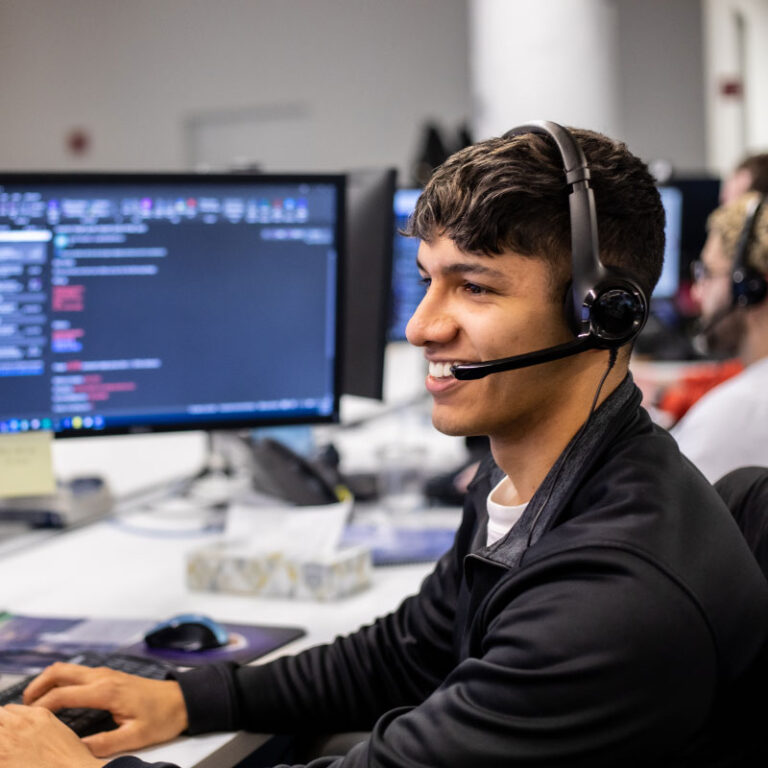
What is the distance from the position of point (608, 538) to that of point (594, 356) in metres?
0.21

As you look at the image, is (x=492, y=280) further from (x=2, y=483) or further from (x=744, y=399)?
(x=744, y=399)

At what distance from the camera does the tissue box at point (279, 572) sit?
1390mm

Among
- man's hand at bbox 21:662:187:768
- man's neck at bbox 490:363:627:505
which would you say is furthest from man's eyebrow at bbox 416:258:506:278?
man's hand at bbox 21:662:187:768

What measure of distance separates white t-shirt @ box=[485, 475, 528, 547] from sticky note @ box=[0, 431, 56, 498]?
0.67 metres

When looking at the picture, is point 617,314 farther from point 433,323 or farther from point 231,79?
point 231,79

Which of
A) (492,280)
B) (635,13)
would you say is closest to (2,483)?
(492,280)

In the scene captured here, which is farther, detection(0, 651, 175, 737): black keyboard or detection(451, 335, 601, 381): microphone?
detection(0, 651, 175, 737): black keyboard

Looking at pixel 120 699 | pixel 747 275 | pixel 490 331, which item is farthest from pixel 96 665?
pixel 747 275

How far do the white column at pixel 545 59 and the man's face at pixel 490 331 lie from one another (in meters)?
2.67

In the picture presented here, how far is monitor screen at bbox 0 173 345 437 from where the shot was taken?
1.40 m

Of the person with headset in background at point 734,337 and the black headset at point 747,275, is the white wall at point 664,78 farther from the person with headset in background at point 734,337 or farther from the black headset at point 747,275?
the black headset at point 747,275

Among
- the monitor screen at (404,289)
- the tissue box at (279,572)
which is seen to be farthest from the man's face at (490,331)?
the monitor screen at (404,289)

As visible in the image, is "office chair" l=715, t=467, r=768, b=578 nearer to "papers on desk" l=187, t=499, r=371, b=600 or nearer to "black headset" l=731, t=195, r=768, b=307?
"papers on desk" l=187, t=499, r=371, b=600

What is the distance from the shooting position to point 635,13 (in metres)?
6.12
